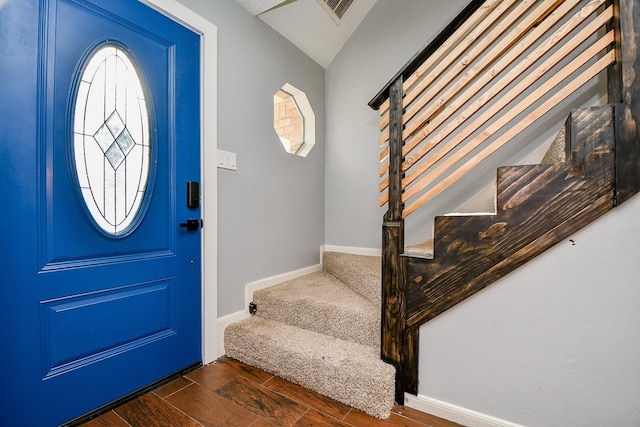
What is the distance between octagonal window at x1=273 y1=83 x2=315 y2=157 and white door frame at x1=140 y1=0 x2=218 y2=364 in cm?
93

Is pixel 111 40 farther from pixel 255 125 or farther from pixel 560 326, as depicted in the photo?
pixel 560 326

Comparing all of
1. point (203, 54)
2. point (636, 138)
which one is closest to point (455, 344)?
point (636, 138)

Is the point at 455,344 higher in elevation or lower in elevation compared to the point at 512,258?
lower

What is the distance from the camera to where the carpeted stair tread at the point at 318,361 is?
4.47 ft

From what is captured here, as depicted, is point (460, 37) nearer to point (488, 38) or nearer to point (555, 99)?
point (488, 38)

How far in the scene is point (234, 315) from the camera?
6.43 ft

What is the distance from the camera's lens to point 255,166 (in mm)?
2154

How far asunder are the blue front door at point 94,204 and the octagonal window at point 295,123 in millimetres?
1046

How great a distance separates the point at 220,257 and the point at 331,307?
0.79 meters

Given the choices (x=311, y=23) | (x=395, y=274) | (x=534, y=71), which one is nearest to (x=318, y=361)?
(x=395, y=274)

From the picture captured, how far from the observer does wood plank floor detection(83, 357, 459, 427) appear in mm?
1297

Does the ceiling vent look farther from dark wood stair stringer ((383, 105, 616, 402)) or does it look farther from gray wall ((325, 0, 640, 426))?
gray wall ((325, 0, 640, 426))

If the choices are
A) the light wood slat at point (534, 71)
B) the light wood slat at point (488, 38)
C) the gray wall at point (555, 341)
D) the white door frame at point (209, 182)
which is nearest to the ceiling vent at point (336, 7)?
the white door frame at point (209, 182)

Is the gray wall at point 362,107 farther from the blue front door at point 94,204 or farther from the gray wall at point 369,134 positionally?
the blue front door at point 94,204
